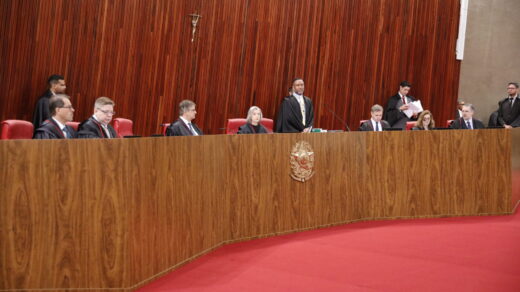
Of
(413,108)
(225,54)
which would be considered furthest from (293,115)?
(413,108)

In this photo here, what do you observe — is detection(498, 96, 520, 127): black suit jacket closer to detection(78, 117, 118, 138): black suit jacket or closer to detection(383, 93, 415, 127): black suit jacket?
detection(383, 93, 415, 127): black suit jacket

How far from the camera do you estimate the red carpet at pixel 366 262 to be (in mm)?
2816

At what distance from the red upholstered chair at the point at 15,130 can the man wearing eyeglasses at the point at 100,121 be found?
314mm

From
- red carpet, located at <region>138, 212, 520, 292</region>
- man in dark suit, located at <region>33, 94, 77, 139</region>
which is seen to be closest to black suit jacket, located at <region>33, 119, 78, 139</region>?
man in dark suit, located at <region>33, 94, 77, 139</region>

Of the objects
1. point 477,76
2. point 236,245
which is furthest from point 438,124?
point 236,245

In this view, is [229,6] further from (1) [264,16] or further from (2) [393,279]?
(2) [393,279]

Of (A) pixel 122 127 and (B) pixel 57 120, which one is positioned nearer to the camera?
(B) pixel 57 120

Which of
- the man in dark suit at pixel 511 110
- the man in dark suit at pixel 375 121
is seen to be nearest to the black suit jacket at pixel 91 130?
the man in dark suit at pixel 375 121

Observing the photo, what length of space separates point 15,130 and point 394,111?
4980 mm

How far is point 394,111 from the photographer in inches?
299

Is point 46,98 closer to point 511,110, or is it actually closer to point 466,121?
point 466,121

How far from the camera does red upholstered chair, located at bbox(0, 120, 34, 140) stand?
3.68 metres

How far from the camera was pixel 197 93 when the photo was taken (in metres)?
6.10

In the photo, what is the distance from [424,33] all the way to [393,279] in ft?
19.0
